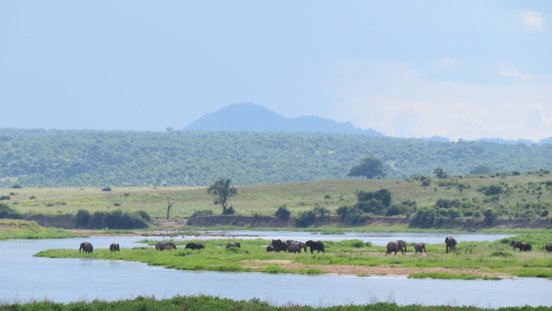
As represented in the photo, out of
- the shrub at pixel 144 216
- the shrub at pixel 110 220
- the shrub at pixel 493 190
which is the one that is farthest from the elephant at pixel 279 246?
the shrub at pixel 493 190

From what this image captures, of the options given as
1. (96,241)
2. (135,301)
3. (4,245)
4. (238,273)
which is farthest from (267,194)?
(135,301)

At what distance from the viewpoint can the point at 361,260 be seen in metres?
59.5

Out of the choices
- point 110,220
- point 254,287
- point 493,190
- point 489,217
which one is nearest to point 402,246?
point 254,287

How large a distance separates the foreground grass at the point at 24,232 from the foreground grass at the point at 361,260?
2663cm

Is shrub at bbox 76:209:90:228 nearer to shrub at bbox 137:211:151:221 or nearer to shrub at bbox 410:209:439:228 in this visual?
shrub at bbox 137:211:151:221

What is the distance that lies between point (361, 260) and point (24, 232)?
4619 cm

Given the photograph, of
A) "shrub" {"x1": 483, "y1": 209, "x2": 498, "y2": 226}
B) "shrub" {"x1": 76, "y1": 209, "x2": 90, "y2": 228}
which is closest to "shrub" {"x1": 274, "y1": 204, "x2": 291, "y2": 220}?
"shrub" {"x1": 76, "y1": 209, "x2": 90, "y2": 228}

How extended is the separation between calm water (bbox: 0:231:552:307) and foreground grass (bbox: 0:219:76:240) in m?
36.2

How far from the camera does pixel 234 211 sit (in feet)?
422

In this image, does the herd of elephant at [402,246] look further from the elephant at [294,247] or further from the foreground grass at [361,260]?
the elephant at [294,247]

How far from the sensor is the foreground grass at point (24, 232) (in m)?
95.9

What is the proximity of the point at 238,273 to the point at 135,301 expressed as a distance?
61.7 ft

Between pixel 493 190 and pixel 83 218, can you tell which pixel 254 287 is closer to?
pixel 83 218

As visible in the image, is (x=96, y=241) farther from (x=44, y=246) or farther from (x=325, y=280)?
(x=325, y=280)
